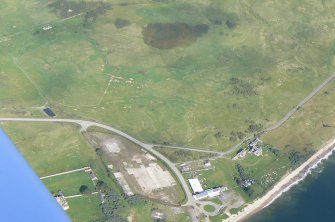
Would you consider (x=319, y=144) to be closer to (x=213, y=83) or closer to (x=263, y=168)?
(x=263, y=168)

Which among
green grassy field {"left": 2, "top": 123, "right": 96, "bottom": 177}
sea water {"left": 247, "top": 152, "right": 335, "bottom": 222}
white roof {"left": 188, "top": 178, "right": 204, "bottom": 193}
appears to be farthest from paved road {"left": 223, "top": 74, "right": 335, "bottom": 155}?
green grassy field {"left": 2, "top": 123, "right": 96, "bottom": 177}

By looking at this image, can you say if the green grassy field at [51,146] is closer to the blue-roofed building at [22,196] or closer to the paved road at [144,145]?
the paved road at [144,145]

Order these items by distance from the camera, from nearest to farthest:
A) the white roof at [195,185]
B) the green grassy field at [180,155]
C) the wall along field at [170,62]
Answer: the white roof at [195,185]
the green grassy field at [180,155]
the wall along field at [170,62]

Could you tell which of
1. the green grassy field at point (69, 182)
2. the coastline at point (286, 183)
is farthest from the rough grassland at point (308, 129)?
the green grassy field at point (69, 182)

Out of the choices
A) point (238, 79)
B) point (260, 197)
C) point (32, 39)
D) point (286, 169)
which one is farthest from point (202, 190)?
point (32, 39)

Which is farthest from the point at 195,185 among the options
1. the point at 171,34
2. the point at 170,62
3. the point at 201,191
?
the point at 171,34

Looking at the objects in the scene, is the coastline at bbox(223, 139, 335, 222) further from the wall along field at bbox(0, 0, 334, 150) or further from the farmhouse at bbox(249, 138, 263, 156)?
the wall along field at bbox(0, 0, 334, 150)
